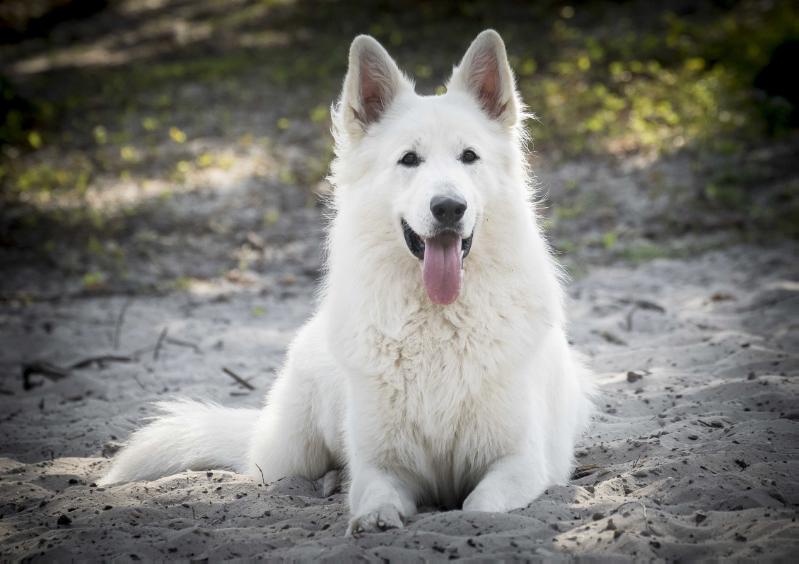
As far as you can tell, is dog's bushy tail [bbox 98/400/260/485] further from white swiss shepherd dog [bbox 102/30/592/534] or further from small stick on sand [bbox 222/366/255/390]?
small stick on sand [bbox 222/366/255/390]

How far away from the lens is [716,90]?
1289 cm

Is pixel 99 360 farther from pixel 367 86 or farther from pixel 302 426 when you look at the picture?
pixel 367 86

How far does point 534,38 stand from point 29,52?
12377 mm

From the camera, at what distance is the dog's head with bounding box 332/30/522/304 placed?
3879mm

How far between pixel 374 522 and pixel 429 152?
190 centimetres

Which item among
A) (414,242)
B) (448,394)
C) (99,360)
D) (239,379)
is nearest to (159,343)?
(99,360)

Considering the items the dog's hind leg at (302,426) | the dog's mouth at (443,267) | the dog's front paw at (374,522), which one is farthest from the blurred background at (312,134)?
the dog's front paw at (374,522)

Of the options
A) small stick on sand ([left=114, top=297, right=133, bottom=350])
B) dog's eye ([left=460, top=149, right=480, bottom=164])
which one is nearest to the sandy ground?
small stick on sand ([left=114, top=297, right=133, bottom=350])

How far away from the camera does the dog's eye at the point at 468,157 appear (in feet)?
13.6

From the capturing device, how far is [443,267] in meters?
3.90

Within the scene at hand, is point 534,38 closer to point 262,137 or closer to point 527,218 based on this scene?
point 262,137

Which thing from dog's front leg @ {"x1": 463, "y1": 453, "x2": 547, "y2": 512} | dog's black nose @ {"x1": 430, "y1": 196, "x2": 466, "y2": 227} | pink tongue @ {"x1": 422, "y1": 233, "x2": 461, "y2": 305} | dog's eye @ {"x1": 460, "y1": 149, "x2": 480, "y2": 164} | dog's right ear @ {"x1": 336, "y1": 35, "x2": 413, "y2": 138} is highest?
dog's right ear @ {"x1": 336, "y1": 35, "x2": 413, "y2": 138}

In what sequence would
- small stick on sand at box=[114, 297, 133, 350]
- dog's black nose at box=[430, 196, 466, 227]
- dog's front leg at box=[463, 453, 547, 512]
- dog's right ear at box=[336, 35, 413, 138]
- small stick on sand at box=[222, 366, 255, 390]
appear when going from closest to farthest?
dog's front leg at box=[463, 453, 547, 512]
dog's black nose at box=[430, 196, 466, 227]
dog's right ear at box=[336, 35, 413, 138]
small stick on sand at box=[222, 366, 255, 390]
small stick on sand at box=[114, 297, 133, 350]

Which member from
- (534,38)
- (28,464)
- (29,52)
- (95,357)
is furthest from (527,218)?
(29,52)
